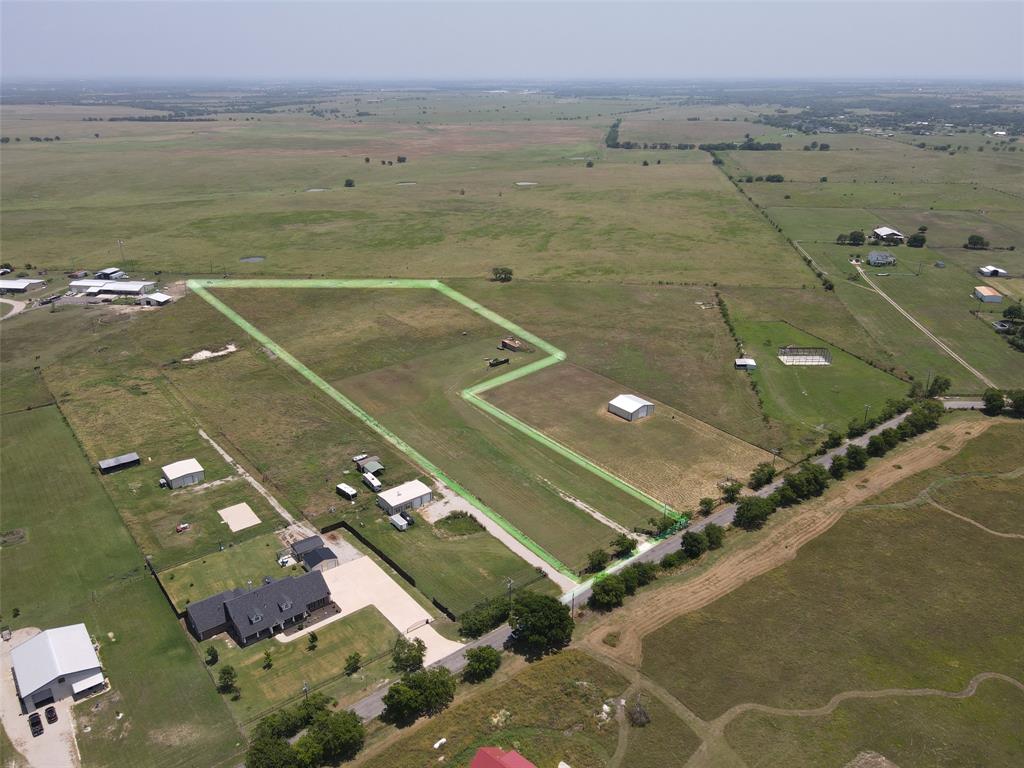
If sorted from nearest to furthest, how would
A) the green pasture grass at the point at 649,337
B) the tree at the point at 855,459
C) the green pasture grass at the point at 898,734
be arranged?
the green pasture grass at the point at 898,734 → the tree at the point at 855,459 → the green pasture grass at the point at 649,337

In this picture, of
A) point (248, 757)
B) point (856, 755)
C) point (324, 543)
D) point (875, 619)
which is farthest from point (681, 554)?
point (248, 757)

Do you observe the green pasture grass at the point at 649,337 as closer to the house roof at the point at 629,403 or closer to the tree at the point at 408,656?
the house roof at the point at 629,403

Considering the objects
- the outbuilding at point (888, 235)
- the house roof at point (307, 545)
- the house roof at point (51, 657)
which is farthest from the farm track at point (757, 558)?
the outbuilding at point (888, 235)

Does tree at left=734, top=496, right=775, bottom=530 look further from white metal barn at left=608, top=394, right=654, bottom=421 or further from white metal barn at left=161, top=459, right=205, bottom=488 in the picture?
white metal barn at left=161, top=459, right=205, bottom=488

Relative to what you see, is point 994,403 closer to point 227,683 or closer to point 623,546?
point 623,546

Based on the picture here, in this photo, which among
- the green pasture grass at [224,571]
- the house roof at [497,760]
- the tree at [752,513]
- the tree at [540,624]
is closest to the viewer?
the house roof at [497,760]

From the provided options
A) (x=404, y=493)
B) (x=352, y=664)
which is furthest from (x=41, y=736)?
(x=404, y=493)
